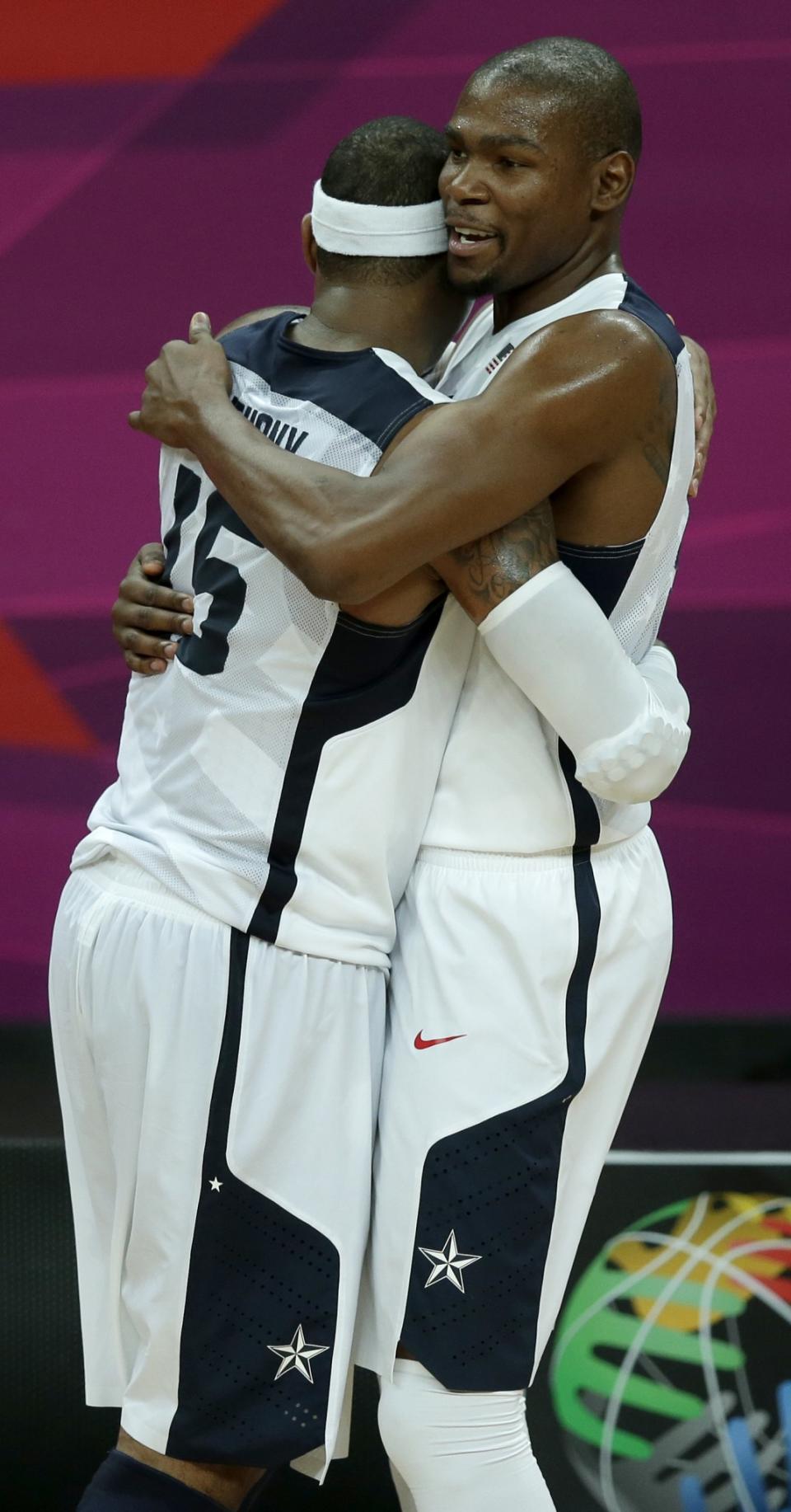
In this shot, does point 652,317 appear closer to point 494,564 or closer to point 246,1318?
point 494,564

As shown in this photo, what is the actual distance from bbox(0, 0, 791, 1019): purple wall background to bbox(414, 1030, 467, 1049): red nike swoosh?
167 cm

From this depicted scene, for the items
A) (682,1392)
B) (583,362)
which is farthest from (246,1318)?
(583,362)

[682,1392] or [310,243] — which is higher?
[310,243]

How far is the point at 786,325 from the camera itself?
3461 mm

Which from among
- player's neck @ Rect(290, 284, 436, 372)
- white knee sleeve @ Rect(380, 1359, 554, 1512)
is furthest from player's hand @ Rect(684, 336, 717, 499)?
white knee sleeve @ Rect(380, 1359, 554, 1512)

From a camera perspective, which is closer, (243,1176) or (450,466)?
(450,466)

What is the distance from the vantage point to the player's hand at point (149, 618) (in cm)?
202

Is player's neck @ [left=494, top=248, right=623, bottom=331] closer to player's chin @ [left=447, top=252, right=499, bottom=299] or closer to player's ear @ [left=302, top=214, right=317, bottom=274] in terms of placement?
player's chin @ [left=447, top=252, right=499, bottom=299]

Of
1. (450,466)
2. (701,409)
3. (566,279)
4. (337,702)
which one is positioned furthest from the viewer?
(701,409)

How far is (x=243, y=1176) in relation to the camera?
1947 mm

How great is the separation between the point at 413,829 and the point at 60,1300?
1.21 meters

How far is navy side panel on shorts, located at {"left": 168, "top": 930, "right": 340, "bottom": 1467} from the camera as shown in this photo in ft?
6.40

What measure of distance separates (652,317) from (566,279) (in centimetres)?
13

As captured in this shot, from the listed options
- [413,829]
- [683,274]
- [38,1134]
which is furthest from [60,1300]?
[683,274]
